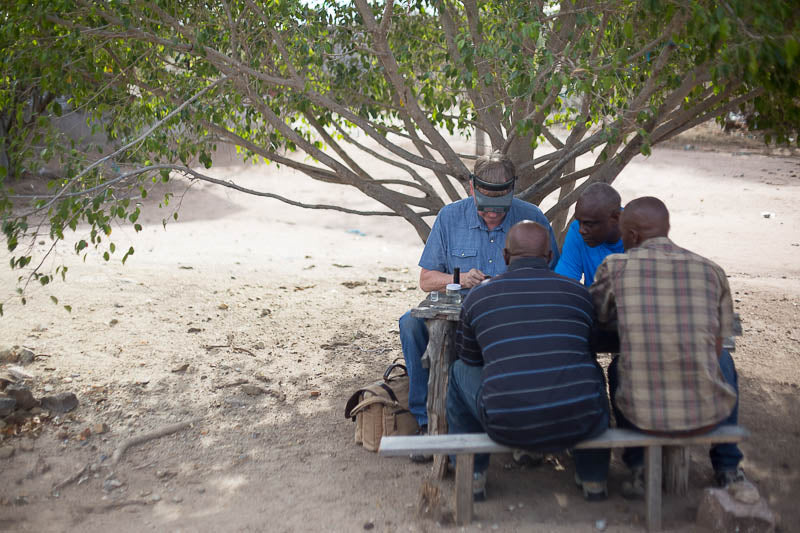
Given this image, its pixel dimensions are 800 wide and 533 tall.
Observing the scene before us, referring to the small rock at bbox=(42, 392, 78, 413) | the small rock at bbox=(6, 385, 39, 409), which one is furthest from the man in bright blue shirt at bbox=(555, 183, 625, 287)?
the small rock at bbox=(6, 385, 39, 409)

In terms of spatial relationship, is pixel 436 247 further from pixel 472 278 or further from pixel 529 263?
pixel 529 263

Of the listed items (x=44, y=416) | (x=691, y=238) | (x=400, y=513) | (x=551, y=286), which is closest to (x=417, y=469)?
(x=400, y=513)

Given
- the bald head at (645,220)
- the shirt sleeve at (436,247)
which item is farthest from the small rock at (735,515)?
the shirt sleeve at (436,247)

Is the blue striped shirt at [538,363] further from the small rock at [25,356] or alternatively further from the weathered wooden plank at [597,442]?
the small rock at [25,356]

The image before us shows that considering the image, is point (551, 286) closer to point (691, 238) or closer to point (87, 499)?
point (87, 499)

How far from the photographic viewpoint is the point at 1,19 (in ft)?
15.8

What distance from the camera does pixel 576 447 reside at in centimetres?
294

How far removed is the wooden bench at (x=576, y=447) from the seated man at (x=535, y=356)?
0.20ft

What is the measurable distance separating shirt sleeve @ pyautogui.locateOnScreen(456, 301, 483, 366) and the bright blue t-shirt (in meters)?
0.99

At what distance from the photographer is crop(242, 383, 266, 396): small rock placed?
4.89 meters

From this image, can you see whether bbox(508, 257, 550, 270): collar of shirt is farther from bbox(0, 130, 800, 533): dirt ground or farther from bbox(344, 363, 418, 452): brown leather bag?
bbox(344, 363, 418, 452): brown leather bag

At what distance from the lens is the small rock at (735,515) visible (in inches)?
110

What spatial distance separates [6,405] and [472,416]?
281 cm

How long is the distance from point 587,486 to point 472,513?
55 cm
